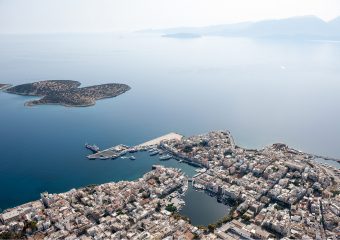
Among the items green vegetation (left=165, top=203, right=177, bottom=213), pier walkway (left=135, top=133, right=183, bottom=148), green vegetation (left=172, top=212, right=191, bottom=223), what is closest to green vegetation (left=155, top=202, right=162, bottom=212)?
green vegetation (left=165, top=203, right=177, bottom=213)

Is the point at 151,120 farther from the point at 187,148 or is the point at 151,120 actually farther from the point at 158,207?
the point at 158,207

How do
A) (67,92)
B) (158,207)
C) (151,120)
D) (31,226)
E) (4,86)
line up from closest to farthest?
(31,226) → (158,207) → (151,120) → (67,92) → (4,86)

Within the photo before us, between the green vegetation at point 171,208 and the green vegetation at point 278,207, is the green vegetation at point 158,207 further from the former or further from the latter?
the green vegetation at point 278,207

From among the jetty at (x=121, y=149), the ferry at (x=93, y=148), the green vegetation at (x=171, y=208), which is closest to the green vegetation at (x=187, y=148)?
the jetty at (x=121, y=149)

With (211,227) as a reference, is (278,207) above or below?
below

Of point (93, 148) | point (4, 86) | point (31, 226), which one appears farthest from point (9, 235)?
point (4, 86)
